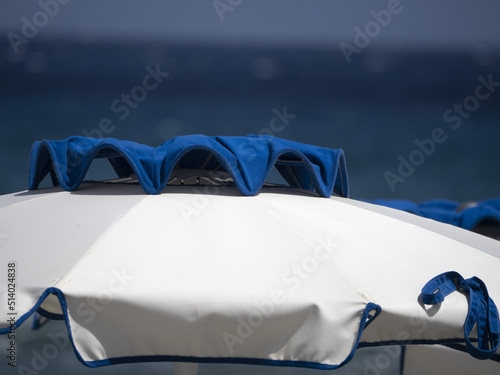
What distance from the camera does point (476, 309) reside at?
1.65 metres

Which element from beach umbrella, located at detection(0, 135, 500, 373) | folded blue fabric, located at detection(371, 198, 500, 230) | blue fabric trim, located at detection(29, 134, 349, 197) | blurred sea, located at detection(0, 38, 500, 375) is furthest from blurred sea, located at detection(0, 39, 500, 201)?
beach umbrella, located at detection(0, 135, 500, 373)

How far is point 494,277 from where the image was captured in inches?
71.9

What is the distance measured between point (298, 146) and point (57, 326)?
3.18 meters

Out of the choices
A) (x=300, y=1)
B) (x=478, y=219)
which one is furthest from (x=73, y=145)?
(x=300, y=1)

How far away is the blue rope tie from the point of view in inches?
64.2

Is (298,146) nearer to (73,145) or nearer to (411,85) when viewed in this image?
(73,145)
